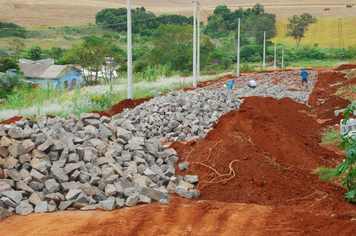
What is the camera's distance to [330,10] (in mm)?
115625

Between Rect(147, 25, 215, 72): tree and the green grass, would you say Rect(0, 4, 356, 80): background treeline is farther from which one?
the green grass

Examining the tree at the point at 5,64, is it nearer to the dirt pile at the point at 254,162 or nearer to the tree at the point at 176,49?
the tree at the point at 176,49

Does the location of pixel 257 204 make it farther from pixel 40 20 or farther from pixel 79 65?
pixel 40 20

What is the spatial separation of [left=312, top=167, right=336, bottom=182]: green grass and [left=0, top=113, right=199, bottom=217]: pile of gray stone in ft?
8.69

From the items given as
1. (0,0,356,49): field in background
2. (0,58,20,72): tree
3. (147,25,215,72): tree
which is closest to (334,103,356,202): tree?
(0,58,20,72): tree

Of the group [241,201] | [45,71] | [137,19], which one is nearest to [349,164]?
[241,201]

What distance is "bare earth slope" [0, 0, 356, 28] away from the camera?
323 feet

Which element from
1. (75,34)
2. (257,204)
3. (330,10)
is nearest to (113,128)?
(257,204)

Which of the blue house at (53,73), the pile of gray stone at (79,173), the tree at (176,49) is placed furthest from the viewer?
the tree at (176,49)

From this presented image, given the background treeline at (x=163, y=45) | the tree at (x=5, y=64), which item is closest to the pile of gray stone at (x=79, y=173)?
the background treeline at (x=163, y=45)

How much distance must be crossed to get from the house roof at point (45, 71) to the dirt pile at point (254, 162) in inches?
1282

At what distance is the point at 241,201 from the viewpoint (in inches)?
278

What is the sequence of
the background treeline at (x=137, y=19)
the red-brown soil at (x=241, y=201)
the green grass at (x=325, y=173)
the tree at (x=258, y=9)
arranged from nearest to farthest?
the red-brown soil at (x=241, y=201)
the green grass at (x=325, y=173)
the background treeline at (x=137, y=19)
the tree at (x=258, y=9)

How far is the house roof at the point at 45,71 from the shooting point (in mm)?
40969
